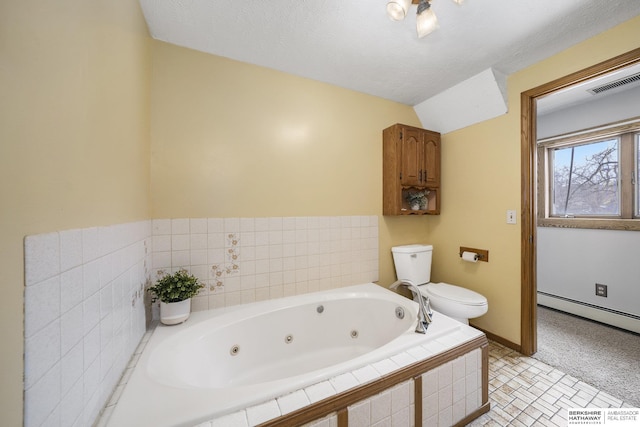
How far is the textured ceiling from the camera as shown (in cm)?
124

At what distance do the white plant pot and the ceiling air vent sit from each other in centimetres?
375

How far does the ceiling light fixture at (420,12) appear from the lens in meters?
1.04

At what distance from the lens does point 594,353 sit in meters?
1.77

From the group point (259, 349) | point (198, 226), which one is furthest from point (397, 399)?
point (198, 226)

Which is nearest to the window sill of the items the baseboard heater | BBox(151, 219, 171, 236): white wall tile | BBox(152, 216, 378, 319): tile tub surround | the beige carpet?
the baseboard heater

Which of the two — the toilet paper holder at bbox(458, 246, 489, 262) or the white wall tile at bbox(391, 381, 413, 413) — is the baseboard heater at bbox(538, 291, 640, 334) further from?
the white wall tile at bbox(391, 381, 413, 413)

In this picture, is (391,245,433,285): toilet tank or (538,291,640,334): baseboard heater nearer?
(538,291,640,334): baseboard heater

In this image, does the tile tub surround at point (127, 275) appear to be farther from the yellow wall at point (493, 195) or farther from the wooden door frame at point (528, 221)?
the wooden door frame at point (528, 221)

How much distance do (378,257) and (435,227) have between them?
0.79 metres

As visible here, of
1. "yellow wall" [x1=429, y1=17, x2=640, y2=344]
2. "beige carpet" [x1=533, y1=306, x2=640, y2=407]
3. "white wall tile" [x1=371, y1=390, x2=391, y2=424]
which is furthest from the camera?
"yellow wall" [x1=429, y1=17, x2=640, y2=344]

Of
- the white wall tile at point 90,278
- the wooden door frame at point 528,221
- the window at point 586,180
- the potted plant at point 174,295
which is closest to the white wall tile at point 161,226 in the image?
the potted plant at point 174,295

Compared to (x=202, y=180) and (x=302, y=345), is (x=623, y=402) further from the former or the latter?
(x=202, y=180)

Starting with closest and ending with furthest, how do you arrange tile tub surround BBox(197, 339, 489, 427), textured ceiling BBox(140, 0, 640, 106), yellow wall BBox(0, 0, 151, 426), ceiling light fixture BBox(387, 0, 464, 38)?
yellow wall BBox(0, 0, 151, 426) < tile tub surround BBox(197, 339, 489, 427) < ceiling light fixture BBox(387, 0, 464, 38) < textured ceiling BBox(140, 0, 640, 106)

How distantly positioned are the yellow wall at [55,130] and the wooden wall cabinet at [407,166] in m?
1.91
